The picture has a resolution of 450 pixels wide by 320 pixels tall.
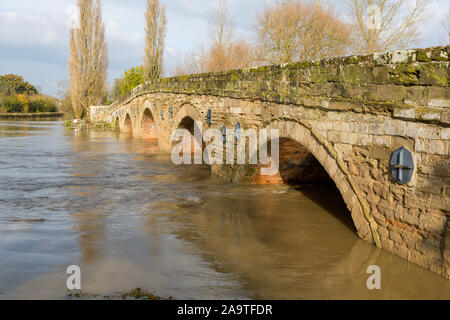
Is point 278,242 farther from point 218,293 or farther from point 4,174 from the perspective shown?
point 4,174

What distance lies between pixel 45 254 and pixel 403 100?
4.65 m

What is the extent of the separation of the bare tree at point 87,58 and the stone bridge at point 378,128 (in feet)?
81.0

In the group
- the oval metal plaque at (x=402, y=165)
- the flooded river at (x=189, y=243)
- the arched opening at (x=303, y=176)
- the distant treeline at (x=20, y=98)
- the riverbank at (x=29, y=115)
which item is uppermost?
the distant treeline at (x=20, y=98)

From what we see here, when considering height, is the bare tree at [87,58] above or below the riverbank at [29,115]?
above

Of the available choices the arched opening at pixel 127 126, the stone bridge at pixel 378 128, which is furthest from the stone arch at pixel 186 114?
the arched opening at pixel 127 126

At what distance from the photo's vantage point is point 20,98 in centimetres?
4903

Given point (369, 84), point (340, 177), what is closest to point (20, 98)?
point (340, 177)

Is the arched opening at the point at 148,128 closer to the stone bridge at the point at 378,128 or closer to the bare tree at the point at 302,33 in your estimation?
the bare tree at the point at 302,33

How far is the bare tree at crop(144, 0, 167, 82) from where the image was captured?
66.8 feet

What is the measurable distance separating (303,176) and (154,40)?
14.6 metres

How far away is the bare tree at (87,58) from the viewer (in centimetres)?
2856

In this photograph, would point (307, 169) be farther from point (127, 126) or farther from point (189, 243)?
point (127, 126)

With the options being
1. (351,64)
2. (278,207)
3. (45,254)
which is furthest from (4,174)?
(351,64)

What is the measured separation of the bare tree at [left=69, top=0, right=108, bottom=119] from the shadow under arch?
24.6m
